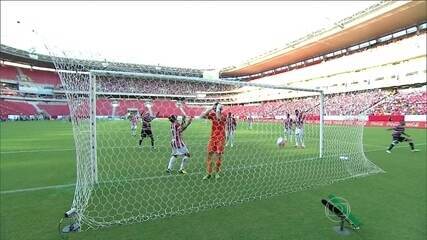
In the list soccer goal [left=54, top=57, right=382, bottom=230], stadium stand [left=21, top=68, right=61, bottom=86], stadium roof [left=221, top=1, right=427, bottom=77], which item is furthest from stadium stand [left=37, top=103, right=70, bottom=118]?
soccer goal [left=54, top=57, right=382, bottom=230]

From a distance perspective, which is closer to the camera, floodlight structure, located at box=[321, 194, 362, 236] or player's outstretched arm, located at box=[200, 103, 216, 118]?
floodlight structure, located at box=[321, 194, 362, 236]

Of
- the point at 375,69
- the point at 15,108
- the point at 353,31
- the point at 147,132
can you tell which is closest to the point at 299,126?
the point at 147,132

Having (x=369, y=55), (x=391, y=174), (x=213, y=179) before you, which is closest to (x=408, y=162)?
(x=391, y=174)

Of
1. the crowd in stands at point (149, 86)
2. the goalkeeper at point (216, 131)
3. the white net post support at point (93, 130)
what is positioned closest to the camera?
the white net post support at point (93, 130)

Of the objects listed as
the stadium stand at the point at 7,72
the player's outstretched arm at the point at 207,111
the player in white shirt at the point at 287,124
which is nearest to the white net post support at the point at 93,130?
the player's outstretched arm at the point at 207,111

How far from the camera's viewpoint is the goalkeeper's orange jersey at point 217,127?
861cm

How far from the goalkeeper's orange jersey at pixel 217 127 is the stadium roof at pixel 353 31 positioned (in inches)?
1361

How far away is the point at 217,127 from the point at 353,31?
1633 inches

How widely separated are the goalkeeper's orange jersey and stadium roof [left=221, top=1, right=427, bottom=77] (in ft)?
113

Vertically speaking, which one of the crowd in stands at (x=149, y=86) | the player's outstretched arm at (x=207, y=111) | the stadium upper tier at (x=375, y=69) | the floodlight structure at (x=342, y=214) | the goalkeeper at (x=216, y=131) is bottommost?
the floodlight structure at (x=342, y=214)

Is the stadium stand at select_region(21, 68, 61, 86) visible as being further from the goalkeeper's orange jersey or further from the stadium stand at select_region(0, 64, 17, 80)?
the goalkeeper's orange jersey

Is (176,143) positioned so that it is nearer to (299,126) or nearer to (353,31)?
(299,126)

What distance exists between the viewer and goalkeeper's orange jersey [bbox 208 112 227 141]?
28.2 feet

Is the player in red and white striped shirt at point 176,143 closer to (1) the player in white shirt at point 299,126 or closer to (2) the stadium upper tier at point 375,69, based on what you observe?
(1) the player in white shirt at point 299,126
